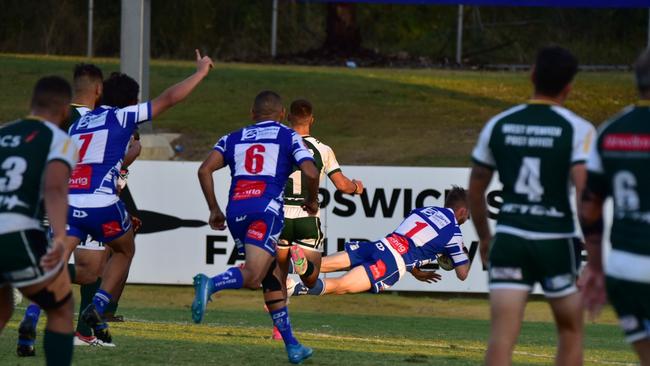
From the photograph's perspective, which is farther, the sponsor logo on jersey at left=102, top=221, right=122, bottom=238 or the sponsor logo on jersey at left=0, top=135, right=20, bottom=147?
the sponsor logo on jersey at left=102, top=221, right=122, bottom=238

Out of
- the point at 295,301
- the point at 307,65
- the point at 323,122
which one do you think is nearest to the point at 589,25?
the point at 307,65

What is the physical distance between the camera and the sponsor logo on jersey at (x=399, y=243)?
13266mm

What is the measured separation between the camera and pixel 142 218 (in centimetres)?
1700

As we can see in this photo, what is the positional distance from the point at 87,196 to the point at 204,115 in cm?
1580

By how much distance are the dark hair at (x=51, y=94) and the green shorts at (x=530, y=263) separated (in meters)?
2.28

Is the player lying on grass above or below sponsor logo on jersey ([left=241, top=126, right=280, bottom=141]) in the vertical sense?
below

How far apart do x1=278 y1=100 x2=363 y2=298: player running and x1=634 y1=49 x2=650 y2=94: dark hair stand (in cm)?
605

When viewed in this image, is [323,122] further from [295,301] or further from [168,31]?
[168,31]

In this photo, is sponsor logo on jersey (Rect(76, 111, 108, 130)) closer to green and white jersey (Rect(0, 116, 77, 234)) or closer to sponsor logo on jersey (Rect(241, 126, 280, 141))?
sponsor logo on jersey (Rect(241, 126, 280, 141))

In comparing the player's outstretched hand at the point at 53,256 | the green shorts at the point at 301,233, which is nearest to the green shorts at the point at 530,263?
the player's outstretched hand at the point at 53,256

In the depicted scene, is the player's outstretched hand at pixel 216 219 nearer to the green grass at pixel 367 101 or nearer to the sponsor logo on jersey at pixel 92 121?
the sponsor logo on jersey at pixel 92 121

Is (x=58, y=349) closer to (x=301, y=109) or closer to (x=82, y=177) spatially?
(x=82, y=177)

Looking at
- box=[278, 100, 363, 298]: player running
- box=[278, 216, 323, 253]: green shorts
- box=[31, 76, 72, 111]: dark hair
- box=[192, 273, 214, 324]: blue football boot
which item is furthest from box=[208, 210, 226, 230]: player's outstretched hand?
box=[31, 76, 72, 111]: dark hair

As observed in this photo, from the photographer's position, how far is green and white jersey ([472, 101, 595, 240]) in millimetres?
6711
